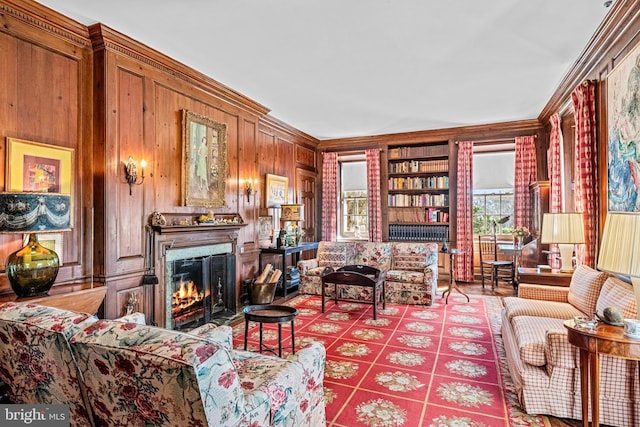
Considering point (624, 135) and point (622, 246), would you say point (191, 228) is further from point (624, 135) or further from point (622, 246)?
point (624, 135)

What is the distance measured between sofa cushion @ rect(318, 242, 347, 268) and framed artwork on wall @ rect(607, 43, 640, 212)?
11.9 feet

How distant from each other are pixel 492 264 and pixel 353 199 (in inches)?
127

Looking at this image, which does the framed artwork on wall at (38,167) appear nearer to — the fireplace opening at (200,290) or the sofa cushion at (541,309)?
the fireplace opening at (200,290)

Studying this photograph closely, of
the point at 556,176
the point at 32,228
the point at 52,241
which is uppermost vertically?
the point at 556,176

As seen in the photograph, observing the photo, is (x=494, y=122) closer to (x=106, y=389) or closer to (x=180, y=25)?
(x=180, y=25)

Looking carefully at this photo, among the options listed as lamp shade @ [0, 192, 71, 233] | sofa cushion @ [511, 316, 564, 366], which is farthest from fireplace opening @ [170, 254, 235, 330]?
sofa cushion @ [511, 316, 564, 366]

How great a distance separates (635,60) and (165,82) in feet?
14.1

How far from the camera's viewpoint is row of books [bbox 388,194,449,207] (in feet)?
23.2

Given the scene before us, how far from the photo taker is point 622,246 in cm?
175

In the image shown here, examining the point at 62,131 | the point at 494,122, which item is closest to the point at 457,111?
the point at 494,122

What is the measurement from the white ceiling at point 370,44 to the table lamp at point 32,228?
168 cm

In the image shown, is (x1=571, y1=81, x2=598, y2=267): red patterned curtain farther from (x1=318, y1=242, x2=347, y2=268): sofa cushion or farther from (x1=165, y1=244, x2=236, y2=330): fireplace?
(x1=165, y1=244, x2=236, y2=330): fireplace

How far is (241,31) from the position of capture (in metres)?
3.16

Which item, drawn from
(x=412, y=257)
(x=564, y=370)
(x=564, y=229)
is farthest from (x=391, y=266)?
(x=564, y=370)
